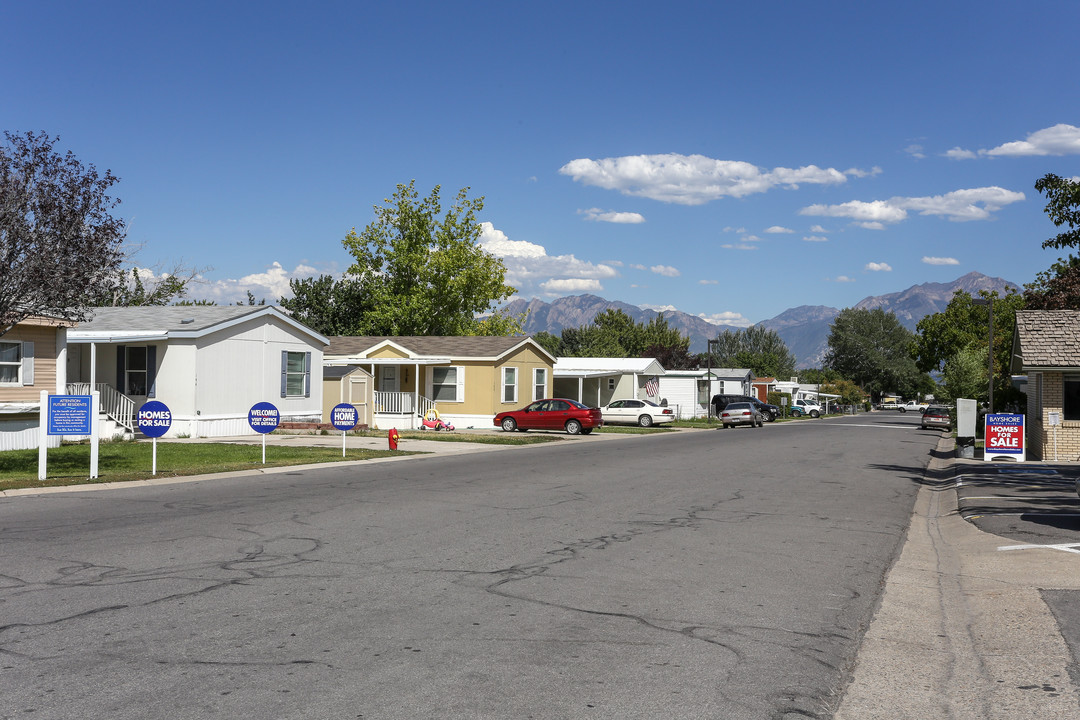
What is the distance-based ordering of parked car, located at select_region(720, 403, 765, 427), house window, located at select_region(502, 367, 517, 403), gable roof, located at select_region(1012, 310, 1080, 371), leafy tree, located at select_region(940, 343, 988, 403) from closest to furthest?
1. gable roof, located at select_region(1012, 310, 1080, 371)
2. house window, located at select_region(502, 367, 517, 403)
3. leafy tree, located at select_region(940, 343, 988, 403)
4. parked car, located at select_region(720, 403, 765, 427)

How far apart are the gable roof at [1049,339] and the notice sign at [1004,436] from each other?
166 cm

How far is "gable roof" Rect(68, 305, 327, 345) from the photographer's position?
26141 mm

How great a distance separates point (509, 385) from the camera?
39406 mm

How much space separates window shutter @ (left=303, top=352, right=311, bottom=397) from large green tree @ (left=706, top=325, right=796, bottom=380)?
11123 cm

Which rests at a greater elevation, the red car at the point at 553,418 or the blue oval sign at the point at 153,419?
the blue oval sign at the point at 153,419

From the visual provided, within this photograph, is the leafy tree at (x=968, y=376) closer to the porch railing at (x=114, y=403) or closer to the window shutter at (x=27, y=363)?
the porch railing at (x=114, y=403)

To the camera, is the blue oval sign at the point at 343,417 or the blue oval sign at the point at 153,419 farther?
the blue oval sign at the point at 343,417

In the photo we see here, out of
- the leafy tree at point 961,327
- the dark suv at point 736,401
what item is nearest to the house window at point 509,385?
the dark suv at point 736,401

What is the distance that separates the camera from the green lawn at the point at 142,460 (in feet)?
52.6

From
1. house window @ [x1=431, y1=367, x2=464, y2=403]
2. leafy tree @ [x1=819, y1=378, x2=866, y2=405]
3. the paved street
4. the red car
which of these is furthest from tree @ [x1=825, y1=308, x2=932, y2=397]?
the paved street

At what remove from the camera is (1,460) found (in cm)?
1908

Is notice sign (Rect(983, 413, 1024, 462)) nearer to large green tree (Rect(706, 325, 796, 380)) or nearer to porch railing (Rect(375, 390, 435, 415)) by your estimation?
porch railing (Rect(375, 390, 435, 415))

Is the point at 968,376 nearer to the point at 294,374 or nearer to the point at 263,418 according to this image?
the point at 294,374

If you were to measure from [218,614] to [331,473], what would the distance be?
11.5 metres
